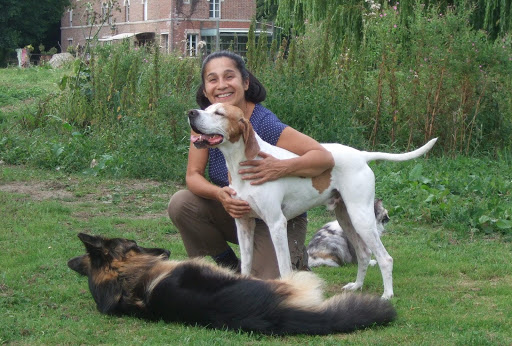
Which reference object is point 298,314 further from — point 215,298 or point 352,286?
point 352,286

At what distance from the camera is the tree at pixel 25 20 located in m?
50.0

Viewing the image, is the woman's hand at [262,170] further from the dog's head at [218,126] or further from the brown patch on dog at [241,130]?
the dog's head at [218,126]

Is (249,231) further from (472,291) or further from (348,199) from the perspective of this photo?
(472,291)

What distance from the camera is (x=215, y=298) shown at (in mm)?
3908

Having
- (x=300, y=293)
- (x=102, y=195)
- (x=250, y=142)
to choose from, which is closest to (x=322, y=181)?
(x=250, y=142)

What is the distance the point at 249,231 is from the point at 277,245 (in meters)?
0.31

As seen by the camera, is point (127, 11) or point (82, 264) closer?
point (82, 264)

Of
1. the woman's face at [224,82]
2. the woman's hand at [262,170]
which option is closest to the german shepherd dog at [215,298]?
the woman's hand at [262,170]

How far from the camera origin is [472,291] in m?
5.16

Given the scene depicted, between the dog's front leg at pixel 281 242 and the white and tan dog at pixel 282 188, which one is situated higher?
the white and tan dog at pixel 282 188

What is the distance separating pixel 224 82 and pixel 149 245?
82.6 inches

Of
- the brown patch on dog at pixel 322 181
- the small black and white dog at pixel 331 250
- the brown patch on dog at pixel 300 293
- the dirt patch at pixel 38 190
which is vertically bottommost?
the dirt patch at pixel 38 190

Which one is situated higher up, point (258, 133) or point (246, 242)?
point (258, 133)

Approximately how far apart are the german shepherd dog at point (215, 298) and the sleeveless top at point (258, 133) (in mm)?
961
